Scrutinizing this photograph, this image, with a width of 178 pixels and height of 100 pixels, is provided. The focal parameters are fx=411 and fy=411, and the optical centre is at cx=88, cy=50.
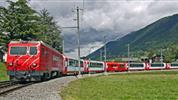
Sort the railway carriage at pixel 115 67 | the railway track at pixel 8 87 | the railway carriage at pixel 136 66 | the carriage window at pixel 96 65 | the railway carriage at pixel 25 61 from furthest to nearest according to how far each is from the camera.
Result: the railway carriage at pixel 136 66
the railway carriage at pixel 115 67
the carriage window at pixel 96 65
the railway carriage at pixel 25 61
the railway track at pixel 8 87

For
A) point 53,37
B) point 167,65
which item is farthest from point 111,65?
point 167,65

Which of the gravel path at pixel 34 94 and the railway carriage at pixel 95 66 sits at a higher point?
the railway carriage at pixel 95 66

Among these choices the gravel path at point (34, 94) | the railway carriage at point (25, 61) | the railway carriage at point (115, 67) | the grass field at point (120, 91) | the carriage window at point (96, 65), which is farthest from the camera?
the railway carriage at point (115, 67)

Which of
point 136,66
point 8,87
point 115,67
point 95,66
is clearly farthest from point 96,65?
point 8,87

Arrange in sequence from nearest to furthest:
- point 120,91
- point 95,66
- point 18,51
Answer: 1. point 120,91
2. point 18,51
3. point 95,66

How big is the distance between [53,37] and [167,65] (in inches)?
1573

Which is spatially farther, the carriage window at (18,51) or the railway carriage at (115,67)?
the railway carriage at (115,67)

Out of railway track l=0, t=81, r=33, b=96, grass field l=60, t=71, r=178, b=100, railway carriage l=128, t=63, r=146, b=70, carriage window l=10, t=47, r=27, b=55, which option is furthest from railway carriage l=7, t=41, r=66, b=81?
railway carriage l=128, t=63, r=146, b=70

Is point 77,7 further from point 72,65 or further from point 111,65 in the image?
point 111,65

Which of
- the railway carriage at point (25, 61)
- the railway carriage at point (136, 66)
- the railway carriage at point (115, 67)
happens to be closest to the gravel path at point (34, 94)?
the railway carriage at point (25, 61)

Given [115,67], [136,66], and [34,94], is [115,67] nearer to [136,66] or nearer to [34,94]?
[136,66]

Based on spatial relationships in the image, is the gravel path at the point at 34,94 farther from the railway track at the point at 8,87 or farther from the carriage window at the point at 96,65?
the carriage window at the point at 96,65

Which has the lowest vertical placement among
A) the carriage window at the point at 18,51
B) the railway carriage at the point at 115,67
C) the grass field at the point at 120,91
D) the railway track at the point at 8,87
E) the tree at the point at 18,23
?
the grass field at the point at 120,91

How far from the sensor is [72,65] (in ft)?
229
